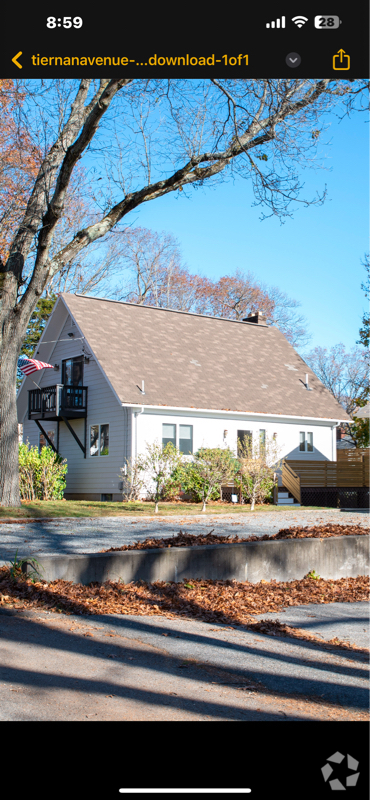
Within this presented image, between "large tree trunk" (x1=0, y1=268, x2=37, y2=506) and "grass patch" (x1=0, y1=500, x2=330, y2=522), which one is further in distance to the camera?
"large tree trunk" (x1=0, y1=268, x2=37, y2=506)

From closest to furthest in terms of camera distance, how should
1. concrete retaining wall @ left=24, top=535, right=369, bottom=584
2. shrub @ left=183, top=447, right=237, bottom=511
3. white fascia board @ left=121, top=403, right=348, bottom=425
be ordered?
concrete retaining wall @ left=24, top=535, right=369, bottom=584 → shrub @ left=183, top=447, right=237, bottom=511 → white fascia board @ left=121, top=403, right=348, bottom=425

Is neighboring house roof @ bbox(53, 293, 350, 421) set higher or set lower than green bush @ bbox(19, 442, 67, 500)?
higher

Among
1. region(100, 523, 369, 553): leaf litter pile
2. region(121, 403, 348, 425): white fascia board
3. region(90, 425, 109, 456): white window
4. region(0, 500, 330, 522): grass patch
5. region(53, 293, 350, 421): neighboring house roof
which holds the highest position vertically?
region(53, 293, 350, 421): neighboring house roof

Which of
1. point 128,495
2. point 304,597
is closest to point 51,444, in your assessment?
point 128,495

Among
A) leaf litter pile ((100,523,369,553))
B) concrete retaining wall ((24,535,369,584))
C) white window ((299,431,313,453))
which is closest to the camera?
concrete retaining wall ((24,535,369,584))

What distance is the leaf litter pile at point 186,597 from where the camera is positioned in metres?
5.94

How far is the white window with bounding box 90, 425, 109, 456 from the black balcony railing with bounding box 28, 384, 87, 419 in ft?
2.82

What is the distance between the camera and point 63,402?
992 inches

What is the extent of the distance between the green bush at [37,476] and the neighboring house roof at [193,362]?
3.38 m

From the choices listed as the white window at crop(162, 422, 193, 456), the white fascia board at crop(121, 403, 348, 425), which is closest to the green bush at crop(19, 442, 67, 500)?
the white fascia board at crop(121, 403, 348, 425)

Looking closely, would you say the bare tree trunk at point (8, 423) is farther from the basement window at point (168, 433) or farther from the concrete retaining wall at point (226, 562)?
the concrete retaining wall at point (226, 562)
